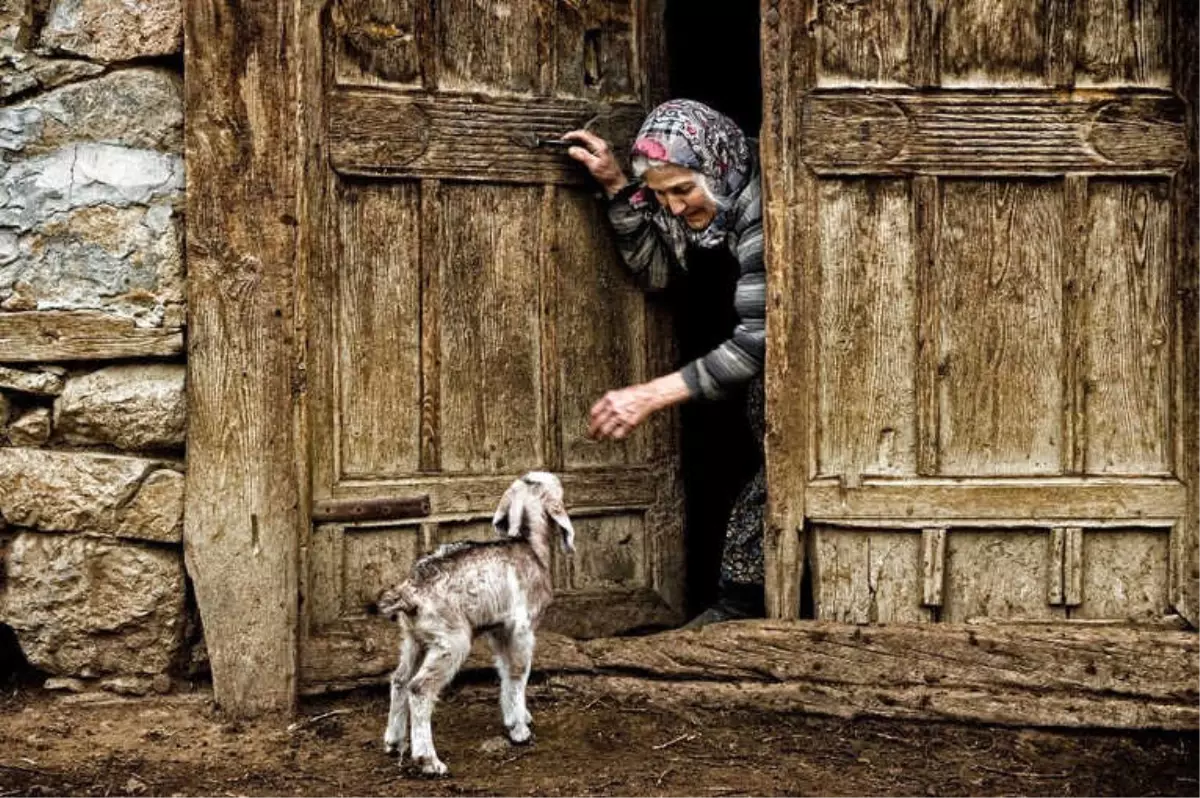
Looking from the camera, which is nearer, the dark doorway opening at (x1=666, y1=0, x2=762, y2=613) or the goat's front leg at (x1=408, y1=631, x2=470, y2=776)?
the goat's front leg at (x1=408, y1=631, x2=470, y2=776)

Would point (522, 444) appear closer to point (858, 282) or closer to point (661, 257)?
point (661, 257)

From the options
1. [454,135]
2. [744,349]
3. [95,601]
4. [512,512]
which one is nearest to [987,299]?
[744,349]

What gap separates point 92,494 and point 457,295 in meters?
1.43

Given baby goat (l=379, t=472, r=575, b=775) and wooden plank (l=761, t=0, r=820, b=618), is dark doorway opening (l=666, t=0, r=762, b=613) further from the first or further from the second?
baby goat (l=379, t=472, r=575, b=775)

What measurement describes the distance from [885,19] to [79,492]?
320 centimetres

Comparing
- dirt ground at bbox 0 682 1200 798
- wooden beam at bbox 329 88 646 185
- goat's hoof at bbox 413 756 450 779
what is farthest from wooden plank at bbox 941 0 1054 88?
goat's hoof at bbox 413 756 450 779

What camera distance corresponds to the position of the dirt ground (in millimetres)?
4227

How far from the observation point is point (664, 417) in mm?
5461

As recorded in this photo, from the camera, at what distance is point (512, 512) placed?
4.42m

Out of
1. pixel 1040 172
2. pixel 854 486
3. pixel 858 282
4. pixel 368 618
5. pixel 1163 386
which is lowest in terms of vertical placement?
pixel 368 618

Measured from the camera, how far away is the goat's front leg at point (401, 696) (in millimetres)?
4211

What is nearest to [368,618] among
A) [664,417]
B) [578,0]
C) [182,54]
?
[664,417]

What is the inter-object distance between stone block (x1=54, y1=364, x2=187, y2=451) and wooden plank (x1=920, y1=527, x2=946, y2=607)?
101 inches

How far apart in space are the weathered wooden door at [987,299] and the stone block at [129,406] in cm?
204
